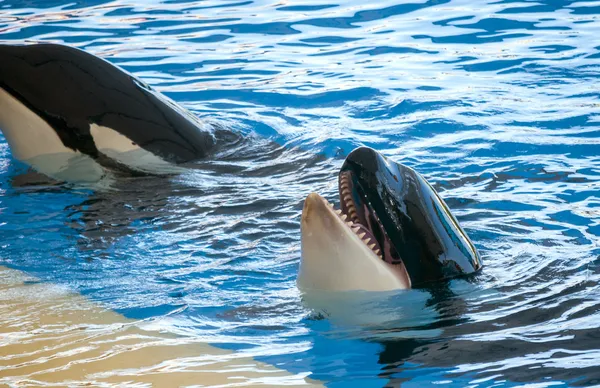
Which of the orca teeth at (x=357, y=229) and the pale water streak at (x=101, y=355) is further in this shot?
the orca teeth at (x=357, y=229)

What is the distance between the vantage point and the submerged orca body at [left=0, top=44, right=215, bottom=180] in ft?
24.2

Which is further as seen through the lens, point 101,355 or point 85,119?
point 85,119

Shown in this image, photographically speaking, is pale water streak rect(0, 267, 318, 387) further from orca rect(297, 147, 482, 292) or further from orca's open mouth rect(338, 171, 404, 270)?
orca's open mouth rect(338, 171, 404, 270)

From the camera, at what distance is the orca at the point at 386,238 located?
488cm

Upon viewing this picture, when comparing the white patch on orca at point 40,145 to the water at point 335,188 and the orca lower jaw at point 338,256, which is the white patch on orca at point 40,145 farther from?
the orca lower jaw at point 338,256

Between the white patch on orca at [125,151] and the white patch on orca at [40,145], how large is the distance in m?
0.15

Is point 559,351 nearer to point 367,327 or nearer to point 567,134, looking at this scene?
point 367,327

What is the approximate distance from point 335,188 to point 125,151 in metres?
1.67

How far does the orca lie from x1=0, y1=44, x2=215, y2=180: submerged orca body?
2.80 metres

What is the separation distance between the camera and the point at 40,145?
7.41 meters

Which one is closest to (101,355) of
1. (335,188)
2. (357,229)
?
(357,229)

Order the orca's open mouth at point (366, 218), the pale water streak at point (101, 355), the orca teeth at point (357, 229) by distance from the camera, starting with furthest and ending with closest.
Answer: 1. the orca's open mouth at point (366, 218)
2. the orca teeth at point (357, 229)
3. the pale water streak at point (101, 355)

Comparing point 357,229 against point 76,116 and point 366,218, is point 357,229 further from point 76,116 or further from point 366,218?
point 76,116

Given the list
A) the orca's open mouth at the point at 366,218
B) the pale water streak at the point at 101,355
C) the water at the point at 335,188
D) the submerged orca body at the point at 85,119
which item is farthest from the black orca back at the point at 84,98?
the orca's open mouth at the point at 366,218
